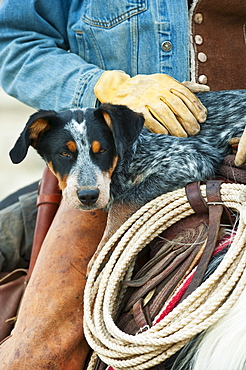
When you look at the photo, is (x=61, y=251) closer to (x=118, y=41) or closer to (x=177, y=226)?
(x=177, y=226)

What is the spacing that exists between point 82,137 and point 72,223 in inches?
14.7

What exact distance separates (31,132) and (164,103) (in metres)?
0.57

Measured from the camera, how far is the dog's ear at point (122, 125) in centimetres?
200

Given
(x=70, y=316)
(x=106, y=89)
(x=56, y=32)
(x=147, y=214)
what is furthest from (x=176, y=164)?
(x=56, y=32)

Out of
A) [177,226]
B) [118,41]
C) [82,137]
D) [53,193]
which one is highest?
[118,41]

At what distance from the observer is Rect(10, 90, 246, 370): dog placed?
1.96 metres

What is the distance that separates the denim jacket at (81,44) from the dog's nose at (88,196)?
56 centimetres

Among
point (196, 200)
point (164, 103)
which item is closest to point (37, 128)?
point (164, 103)

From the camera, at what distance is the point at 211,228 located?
1.59m

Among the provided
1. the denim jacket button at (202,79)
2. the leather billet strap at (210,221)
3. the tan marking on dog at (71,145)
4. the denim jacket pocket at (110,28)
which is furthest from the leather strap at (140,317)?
the denim jacket pocket at (110,28)

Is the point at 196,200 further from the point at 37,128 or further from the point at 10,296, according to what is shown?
the point at 10,296

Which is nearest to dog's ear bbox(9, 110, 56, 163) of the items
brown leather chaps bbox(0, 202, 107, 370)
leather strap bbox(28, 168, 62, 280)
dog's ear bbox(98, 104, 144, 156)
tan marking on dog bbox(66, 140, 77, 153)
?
tan marking on dog bbox(66, 140, 77, 153)

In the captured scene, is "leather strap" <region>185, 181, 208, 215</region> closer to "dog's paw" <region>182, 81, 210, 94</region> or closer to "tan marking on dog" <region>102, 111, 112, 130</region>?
"tan marking on dog" <region>102, 111, 112, 130</region>

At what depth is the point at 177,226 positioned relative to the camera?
1.77m
